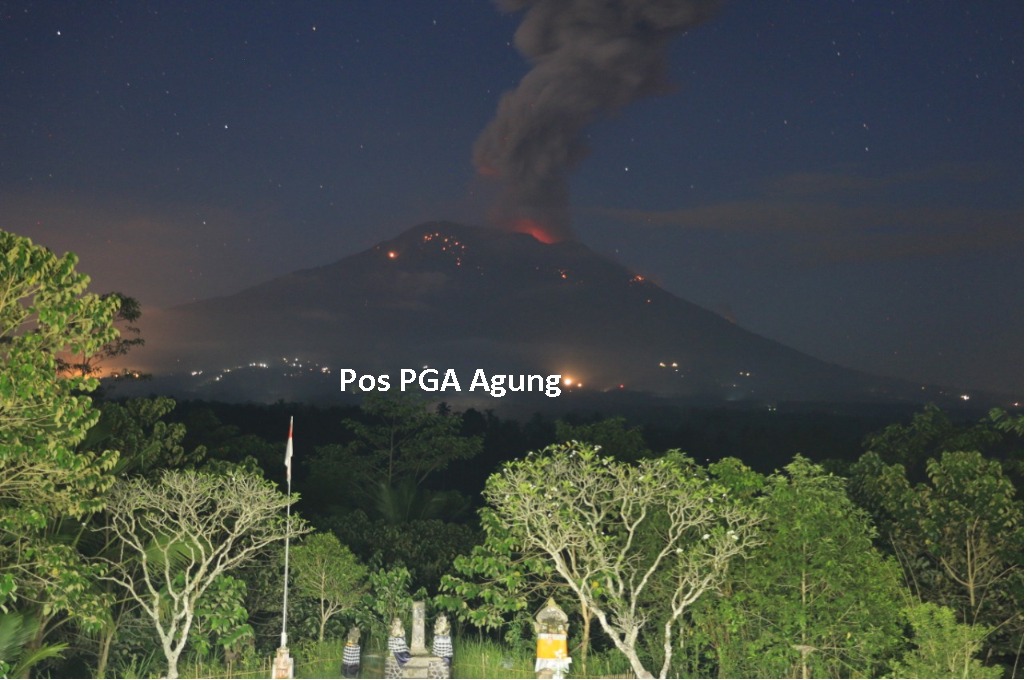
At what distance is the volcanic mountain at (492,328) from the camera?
29.6 meters

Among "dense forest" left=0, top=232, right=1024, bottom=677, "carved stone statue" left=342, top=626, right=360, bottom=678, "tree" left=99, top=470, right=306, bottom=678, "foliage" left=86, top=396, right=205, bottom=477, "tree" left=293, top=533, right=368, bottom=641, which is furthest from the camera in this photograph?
"tree" left=293, top=533, right=368, bottom=641

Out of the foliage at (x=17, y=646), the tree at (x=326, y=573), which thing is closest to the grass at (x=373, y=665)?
the tree at (x=326, y=573)

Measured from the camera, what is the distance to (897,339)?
2267cm

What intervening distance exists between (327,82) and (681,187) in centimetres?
790

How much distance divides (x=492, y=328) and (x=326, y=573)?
24978 mm

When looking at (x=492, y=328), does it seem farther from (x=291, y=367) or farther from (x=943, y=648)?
(x=943, y=648)

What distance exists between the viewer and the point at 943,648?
9.56 metres

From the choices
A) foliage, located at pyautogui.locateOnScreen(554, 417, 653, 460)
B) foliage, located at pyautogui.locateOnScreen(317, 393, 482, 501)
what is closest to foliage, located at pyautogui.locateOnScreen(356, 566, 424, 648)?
foliage, located at pyautogui.locateOnScreen(554, 417, 653, 460)

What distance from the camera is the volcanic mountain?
29609 millimetres

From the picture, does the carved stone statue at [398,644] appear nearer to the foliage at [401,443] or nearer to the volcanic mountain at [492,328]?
the foliage at [401,443]

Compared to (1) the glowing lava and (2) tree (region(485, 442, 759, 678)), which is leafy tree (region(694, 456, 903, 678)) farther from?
(1) the glowing lava

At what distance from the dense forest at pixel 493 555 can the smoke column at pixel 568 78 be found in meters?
11.6

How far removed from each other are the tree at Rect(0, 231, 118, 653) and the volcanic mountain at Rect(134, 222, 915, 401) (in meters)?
17.8

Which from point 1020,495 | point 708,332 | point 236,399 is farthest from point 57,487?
point 708,332
